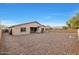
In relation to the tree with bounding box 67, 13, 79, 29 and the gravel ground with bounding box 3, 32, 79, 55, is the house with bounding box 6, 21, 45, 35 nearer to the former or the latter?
the gravel ground with bounding box 3, 32, 79, 55

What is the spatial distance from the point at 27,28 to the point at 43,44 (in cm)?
23

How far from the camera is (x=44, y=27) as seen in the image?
21922mm

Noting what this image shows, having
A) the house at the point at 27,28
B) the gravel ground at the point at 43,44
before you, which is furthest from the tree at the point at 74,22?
the house at the point at 27,28

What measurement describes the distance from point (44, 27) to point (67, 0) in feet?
1.21

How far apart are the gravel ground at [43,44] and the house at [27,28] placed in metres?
0.04

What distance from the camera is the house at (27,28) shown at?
21.9 metres

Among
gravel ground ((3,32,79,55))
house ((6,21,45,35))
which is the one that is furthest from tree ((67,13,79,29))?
house ((6,21,45,35))

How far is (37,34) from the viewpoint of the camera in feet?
72.0

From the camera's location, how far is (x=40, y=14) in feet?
71.8

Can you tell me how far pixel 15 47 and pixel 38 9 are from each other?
0.46 m

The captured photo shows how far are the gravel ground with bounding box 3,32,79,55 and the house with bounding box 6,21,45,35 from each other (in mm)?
44

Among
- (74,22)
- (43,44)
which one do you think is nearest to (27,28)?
(43,44)

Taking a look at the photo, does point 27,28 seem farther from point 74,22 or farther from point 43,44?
point 74,22

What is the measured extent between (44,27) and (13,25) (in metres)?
0.32
